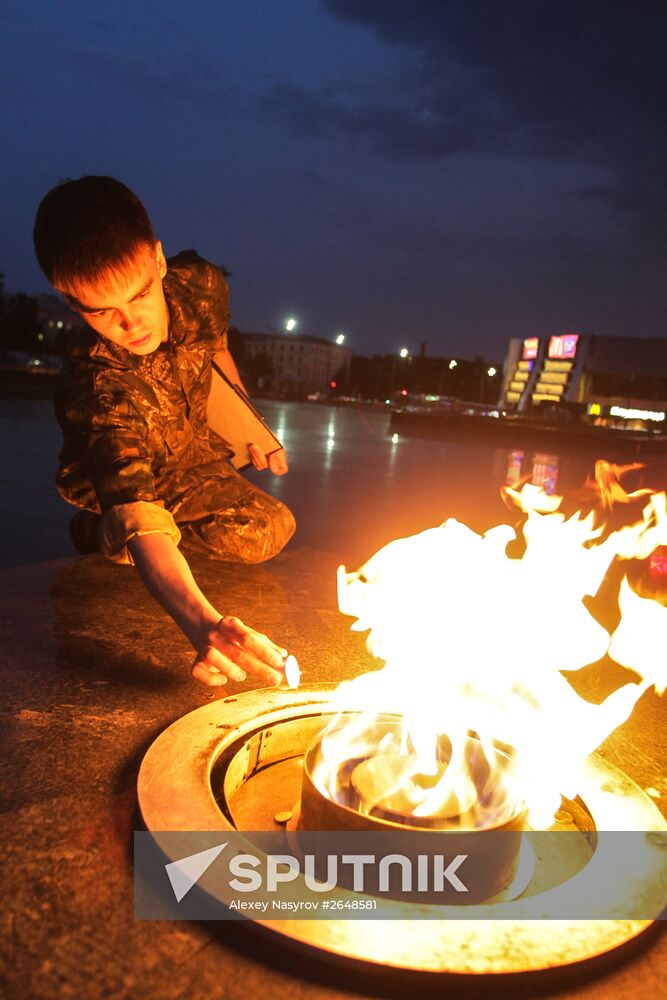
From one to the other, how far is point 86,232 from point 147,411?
737 mm

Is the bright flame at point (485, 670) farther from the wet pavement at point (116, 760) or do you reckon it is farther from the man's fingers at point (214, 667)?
the man's fingers at point (214, 667)

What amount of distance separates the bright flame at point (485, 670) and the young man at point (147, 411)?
39 cm

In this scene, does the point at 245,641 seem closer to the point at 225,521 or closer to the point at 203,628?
the point at 203,628

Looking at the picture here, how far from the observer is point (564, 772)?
1.66 meters

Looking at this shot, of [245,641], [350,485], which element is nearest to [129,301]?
[245,641]

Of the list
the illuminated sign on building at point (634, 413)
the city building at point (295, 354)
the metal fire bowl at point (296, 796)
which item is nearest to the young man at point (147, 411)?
the metal fire bowl at point (296, 796)

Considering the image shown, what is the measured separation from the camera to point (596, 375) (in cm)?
4506

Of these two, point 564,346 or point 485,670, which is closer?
point 485,670

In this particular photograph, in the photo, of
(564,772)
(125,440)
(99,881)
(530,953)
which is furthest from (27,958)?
(125,440)

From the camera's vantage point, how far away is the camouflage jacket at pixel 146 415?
6.81 feet

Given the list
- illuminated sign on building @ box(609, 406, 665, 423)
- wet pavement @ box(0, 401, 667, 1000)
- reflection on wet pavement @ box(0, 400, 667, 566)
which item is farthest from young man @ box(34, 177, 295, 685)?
illuminated sign on building @ box(609, 406, 665, 423)

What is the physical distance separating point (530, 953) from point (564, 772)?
0.62m

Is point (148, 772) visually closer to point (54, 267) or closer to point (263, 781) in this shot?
point (263, 781)

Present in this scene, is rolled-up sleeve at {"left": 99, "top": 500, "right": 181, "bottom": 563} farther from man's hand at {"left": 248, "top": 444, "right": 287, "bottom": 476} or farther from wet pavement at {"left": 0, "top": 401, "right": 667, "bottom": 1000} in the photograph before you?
man's hand at {"left": 248, "top": 444, "right": 287, "bottom": 476}
